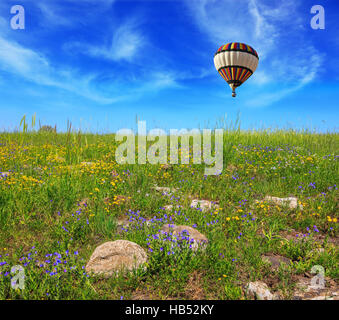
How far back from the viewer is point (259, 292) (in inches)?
126

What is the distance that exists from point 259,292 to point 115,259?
190 cm

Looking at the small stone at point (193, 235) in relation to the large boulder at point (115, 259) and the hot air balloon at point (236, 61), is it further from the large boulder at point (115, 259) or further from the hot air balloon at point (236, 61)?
the hot air balloon at point (236, 61)

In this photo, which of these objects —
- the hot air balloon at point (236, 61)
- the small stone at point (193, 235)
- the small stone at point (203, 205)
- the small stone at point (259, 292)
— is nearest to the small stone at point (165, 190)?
the small stone at point (203, 205)

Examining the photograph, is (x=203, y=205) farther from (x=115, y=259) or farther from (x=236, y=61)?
(x=236, y=61)

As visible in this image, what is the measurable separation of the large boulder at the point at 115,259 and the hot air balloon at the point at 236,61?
15.2 meters

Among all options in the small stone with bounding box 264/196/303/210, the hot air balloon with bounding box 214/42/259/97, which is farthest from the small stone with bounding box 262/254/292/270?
the hot air balloon with bounding box 214/42/259/97

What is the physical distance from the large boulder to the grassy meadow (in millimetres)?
118

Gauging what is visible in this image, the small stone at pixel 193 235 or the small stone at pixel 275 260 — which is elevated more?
the small stone at pixel 193 235

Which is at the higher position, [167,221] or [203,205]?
[203,205]

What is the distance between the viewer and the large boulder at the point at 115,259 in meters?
3.48

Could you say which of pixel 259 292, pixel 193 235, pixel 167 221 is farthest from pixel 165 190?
pixel 259 292
